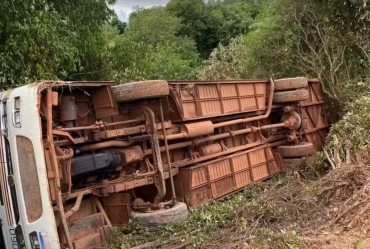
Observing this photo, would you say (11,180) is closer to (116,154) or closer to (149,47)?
(116,154)

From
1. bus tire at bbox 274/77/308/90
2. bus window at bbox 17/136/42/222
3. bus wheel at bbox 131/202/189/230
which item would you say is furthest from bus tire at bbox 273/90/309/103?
bus window at bbox 17/136/42/222

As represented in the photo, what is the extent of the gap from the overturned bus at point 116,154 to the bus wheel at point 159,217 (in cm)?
1

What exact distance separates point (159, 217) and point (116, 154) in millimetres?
937

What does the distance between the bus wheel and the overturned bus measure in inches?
0.5

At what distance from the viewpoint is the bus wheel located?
556cm

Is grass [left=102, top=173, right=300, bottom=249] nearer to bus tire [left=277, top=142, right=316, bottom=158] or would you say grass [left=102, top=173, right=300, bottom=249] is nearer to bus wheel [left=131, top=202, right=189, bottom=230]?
bus wheel [left=131, top=202, right=189, bottom=230]

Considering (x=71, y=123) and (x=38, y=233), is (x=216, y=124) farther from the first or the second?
(x=38, y=233)

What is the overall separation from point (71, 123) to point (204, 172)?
2324 mm

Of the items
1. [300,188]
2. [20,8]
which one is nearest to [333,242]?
[300,188]

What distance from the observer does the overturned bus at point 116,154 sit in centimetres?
476

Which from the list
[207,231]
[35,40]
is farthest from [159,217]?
[35,40]

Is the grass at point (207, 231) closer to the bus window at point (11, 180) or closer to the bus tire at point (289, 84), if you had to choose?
the bus window at point (11, 180)

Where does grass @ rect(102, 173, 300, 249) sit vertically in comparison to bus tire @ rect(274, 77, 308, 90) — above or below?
below

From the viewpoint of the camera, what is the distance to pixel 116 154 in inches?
224
